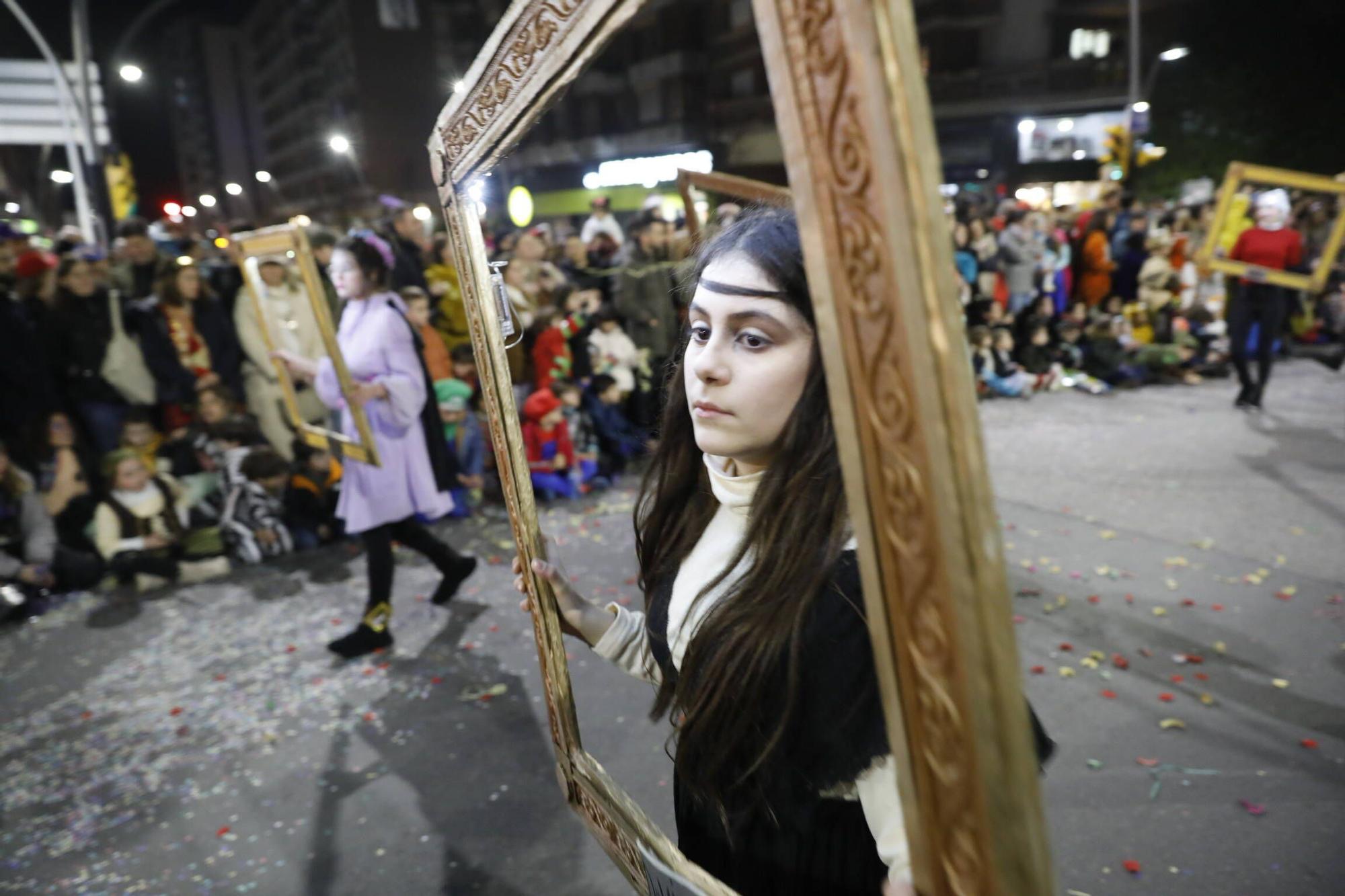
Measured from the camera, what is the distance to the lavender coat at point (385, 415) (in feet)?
13.2

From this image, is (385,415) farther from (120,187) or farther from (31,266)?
(120,187)

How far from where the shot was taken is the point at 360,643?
4.36 m

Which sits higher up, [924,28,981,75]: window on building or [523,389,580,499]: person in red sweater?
[924,28,981,75]: window on building

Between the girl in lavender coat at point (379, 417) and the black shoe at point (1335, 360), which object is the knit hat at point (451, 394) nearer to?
the girl in lavender coat at point (379, 417)

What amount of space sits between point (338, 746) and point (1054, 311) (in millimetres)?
9386

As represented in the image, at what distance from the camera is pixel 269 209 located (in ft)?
256

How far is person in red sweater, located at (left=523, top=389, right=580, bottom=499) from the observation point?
21.5 ft

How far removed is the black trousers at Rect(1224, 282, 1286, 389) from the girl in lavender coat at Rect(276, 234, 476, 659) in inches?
293

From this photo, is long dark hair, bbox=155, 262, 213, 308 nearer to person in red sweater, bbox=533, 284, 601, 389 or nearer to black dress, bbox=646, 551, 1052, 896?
person in red sweater, bbox=533, 284, 601, 389

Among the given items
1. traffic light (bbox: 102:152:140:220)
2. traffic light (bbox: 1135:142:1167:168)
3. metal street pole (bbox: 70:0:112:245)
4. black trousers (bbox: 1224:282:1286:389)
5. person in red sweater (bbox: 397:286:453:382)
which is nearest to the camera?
person in red sweater (bbox: 397:286:453:382)

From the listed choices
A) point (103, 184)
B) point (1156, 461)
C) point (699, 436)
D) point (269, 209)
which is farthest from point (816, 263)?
point (269, 209)

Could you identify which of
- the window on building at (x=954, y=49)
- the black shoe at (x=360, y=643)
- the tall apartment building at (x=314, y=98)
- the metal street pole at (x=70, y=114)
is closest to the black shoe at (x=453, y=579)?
the black shoe at (x=360, y=643)

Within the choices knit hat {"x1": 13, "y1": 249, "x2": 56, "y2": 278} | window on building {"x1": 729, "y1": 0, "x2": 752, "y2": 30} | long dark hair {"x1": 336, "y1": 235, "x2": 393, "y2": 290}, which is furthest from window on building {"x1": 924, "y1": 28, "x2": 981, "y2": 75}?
long dark hair {"x1": 336, "y1": 235, "x2": 393, "y2": 290}

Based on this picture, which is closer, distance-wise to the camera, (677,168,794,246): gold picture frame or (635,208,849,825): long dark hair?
(635,208,849,825): long dark hair
